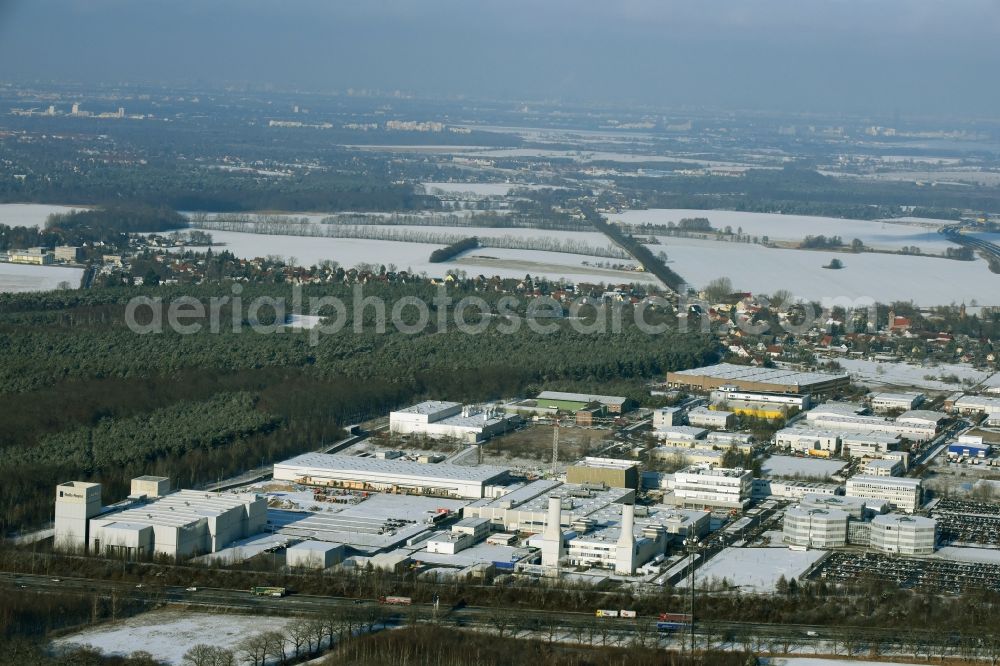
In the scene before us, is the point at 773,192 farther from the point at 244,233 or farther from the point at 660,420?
the point at 660,420

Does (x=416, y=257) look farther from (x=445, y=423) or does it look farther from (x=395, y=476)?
(x=395, y=476)

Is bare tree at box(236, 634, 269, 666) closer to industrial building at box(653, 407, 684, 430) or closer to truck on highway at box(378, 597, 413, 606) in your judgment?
truck on highway at box(378, 597, 413, 606)

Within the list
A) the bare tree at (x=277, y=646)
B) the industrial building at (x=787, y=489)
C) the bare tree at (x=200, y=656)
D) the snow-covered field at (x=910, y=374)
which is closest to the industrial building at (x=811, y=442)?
the industrial building at (x=787, y=489)

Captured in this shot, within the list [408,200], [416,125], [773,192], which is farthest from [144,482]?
[416,125]

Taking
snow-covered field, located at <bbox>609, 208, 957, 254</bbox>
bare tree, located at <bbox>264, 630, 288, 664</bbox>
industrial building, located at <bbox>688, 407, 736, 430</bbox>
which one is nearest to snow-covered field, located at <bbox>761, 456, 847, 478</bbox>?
industrial building, located at <bbox>688, 407, 736, 430</bbox>

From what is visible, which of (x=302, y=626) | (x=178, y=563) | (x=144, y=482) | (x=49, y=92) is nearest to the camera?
(x=302, y=626)

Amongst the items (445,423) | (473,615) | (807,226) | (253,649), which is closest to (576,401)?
(445,423)

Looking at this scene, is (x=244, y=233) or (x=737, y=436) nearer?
(x=737, y=436)

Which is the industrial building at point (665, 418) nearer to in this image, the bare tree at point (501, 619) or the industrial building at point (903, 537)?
the industrial building at point (903, 537)
